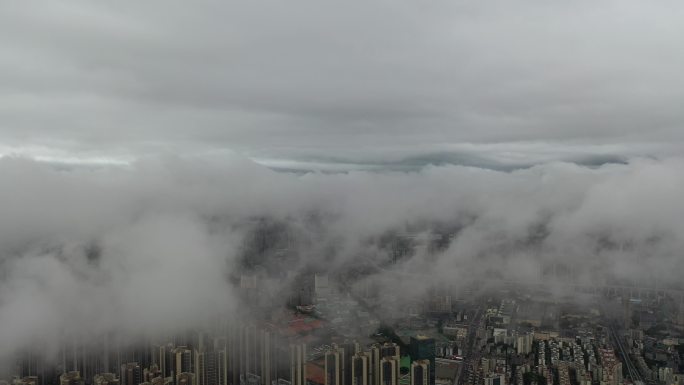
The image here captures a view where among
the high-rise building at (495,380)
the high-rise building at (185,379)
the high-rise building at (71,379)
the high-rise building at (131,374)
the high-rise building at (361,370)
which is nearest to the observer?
the high-rise building at (71,379)

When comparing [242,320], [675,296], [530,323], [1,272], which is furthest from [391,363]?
[1,272]

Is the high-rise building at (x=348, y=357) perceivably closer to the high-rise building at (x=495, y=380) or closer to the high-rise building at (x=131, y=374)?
the high-rise building at (x=495, y=380)

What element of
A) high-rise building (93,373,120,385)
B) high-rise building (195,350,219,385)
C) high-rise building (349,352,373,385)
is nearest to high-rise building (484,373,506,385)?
high-rise building (349,352,373,385)

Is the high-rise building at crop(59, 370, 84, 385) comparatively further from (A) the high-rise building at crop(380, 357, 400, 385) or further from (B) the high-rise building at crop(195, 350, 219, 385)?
(A) the high-rise building at crop(380, 357, 400, 385)

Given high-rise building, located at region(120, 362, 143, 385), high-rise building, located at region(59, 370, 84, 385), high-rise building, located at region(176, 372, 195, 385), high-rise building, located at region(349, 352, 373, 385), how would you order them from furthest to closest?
high-rise building, located at region(349, 352, 373, 385) < high-rise building, located at region(176, 372, 195, 385) < high-rise building, located at region(120, 362, 143, 385) < high-rise building, located at region(59, 370, 84, 385)

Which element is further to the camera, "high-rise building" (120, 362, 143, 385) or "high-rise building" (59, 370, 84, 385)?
"high-rise building" (120, 362, 143, 385)

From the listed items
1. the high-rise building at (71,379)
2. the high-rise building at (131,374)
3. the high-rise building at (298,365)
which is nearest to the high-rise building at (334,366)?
the high-rise building at (298,365)

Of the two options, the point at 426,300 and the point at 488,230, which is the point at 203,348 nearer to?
the point at 426,300
